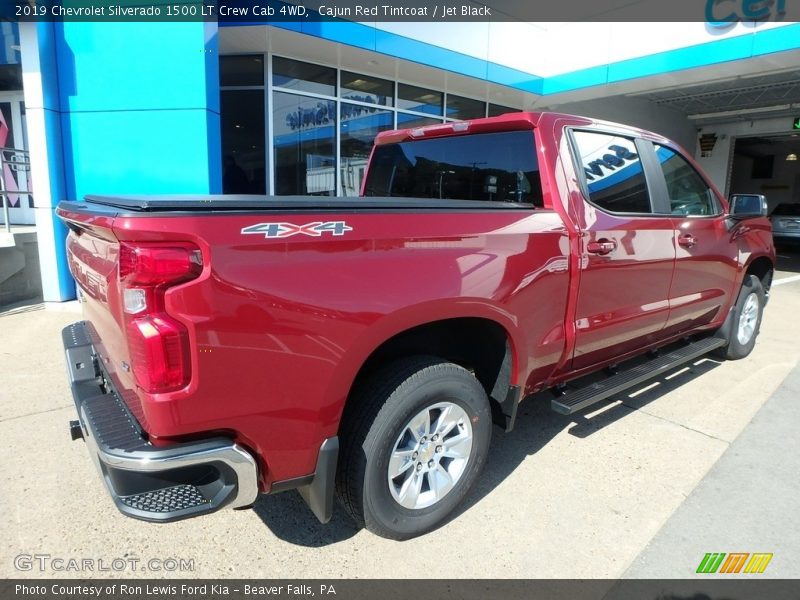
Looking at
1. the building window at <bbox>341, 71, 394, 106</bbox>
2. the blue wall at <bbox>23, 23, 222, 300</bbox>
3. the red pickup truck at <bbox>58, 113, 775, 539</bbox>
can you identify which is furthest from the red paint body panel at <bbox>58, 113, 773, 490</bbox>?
the building window at <bbox>341, 71, 394, 106</bbox>

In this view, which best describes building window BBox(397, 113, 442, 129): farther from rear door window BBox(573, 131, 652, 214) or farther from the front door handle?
the front door handle

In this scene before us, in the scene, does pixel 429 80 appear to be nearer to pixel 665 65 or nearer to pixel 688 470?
pixel 665 65

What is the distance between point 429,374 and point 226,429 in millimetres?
895

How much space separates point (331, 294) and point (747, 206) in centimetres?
408

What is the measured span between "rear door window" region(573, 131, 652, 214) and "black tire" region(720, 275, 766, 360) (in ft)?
6.98

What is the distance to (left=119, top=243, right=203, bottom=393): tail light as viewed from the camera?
169 centimetres

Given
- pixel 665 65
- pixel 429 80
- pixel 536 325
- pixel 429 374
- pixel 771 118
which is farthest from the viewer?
pixel 771 118

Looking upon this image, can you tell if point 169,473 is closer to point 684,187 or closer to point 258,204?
point 258,204

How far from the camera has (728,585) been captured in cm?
227

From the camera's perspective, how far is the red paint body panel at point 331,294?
1724 mm

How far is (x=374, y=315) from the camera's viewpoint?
2057 mm

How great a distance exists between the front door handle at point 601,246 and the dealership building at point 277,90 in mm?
5466

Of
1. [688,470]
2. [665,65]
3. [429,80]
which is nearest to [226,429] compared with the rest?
[688,470]

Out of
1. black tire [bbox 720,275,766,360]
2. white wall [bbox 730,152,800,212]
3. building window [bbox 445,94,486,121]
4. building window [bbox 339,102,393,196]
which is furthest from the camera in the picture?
white wall [bbox 730,152,800,212]
